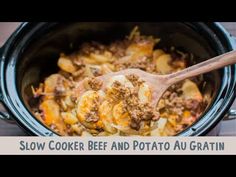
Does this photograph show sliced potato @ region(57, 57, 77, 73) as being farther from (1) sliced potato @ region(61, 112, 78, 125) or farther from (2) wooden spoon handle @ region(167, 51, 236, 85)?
(2) wooden spoon handle @ region(167, 51, 236, 85)

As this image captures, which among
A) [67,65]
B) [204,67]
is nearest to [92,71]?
[67,65]

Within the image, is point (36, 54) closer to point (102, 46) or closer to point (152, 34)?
point (102, 46)

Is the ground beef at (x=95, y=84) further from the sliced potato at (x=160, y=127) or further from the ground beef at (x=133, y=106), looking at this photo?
the sliced potato at (x=160, y=127)

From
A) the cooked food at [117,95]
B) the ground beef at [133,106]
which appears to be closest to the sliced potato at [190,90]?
the cooked food at [117,95]

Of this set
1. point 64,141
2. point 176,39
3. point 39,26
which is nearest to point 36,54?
point 39,26

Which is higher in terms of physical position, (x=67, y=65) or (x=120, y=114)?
(x=67, y=65)

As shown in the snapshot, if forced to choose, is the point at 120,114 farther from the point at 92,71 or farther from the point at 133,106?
the point at 92,71

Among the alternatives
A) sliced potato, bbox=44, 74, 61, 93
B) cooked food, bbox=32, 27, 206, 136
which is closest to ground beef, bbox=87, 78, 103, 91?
cooked food, bbox=32, 27, 206, 136
